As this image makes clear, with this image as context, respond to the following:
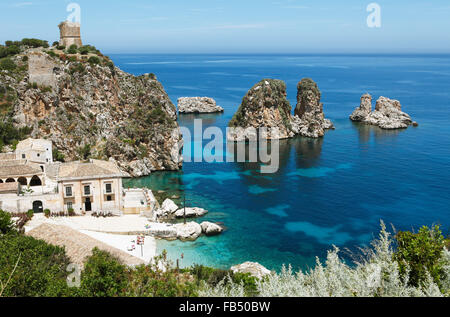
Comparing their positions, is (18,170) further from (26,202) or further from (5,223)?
(5,223)

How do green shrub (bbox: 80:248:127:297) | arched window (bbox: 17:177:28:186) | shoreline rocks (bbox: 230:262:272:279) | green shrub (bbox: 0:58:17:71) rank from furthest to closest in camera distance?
1. green shrub (bbox: 0:58:17:71)
2. arched window (bbox: 17:177:28:186)
3. shoreline rocks (bbox: 230:262:272:279)
4. green shrub (bbox: 80:248:127:297)

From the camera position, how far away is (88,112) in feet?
178

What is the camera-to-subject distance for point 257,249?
32.8m

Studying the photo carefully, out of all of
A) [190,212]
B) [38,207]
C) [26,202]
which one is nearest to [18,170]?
[26,202]

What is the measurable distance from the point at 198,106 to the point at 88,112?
165 ft

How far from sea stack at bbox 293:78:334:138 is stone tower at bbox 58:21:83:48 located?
44412mm

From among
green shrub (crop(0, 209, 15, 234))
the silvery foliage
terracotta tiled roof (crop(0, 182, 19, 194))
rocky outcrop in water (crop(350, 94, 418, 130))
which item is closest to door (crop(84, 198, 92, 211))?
terracotta tiled roof (crop(0, 182, 19, 194))

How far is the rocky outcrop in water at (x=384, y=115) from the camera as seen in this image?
3319 inches

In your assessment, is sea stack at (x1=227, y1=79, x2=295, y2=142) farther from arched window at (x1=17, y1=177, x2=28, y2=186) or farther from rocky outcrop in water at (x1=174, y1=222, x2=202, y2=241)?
arched window at (x1=17, y1=177, x2=28, y2=186)

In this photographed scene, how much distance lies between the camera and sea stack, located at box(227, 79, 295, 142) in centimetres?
7581

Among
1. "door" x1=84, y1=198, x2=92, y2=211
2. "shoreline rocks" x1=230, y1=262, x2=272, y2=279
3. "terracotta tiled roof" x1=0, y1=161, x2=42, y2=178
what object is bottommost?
"shoreline rocks" x1=230, y1=262, x2=272, y2=279

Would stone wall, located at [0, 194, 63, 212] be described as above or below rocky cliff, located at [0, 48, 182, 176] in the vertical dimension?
below

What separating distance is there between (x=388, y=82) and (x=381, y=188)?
12121 cm
